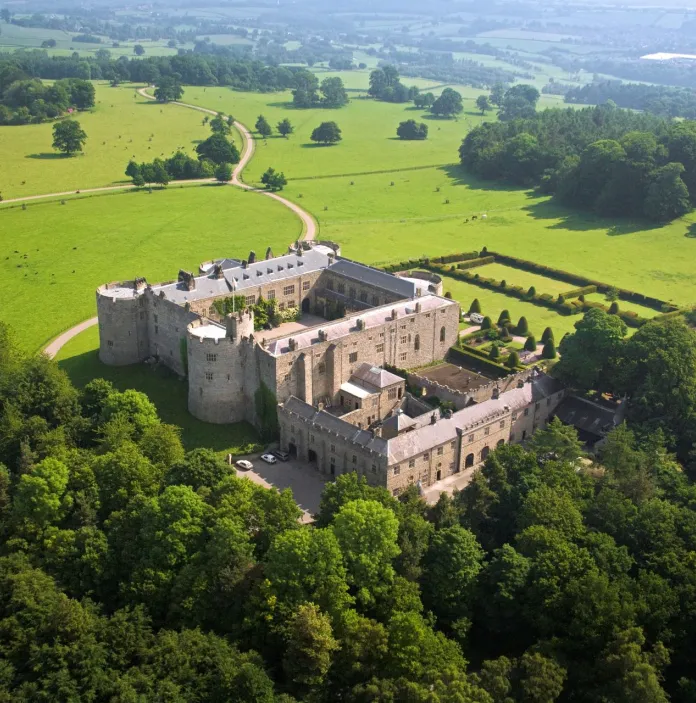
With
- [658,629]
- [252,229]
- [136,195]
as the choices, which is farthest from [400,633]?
[136,195]

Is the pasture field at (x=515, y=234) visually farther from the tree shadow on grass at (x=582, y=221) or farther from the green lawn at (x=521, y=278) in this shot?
the green lawn at (x=521, y=278)

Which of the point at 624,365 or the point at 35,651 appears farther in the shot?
the point at 624,365

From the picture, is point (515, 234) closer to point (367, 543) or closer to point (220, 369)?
point (220, 369)

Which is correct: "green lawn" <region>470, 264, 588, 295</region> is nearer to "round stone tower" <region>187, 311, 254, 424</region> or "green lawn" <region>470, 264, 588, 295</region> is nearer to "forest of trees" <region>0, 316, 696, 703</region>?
"round stone tower" <region>187, 311, 254, 424</region>

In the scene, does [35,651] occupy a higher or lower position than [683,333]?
lower

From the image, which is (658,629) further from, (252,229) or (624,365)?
(252,229)

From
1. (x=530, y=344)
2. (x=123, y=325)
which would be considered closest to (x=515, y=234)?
(x=530, y=344)

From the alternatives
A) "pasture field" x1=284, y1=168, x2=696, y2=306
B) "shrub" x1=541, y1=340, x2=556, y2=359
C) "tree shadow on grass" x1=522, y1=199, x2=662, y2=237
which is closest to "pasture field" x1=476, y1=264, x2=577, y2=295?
"pasture field" x1=284, y1=168, x2=696, y2=306

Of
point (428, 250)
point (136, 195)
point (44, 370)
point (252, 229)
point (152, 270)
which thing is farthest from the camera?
point (136, 195)
